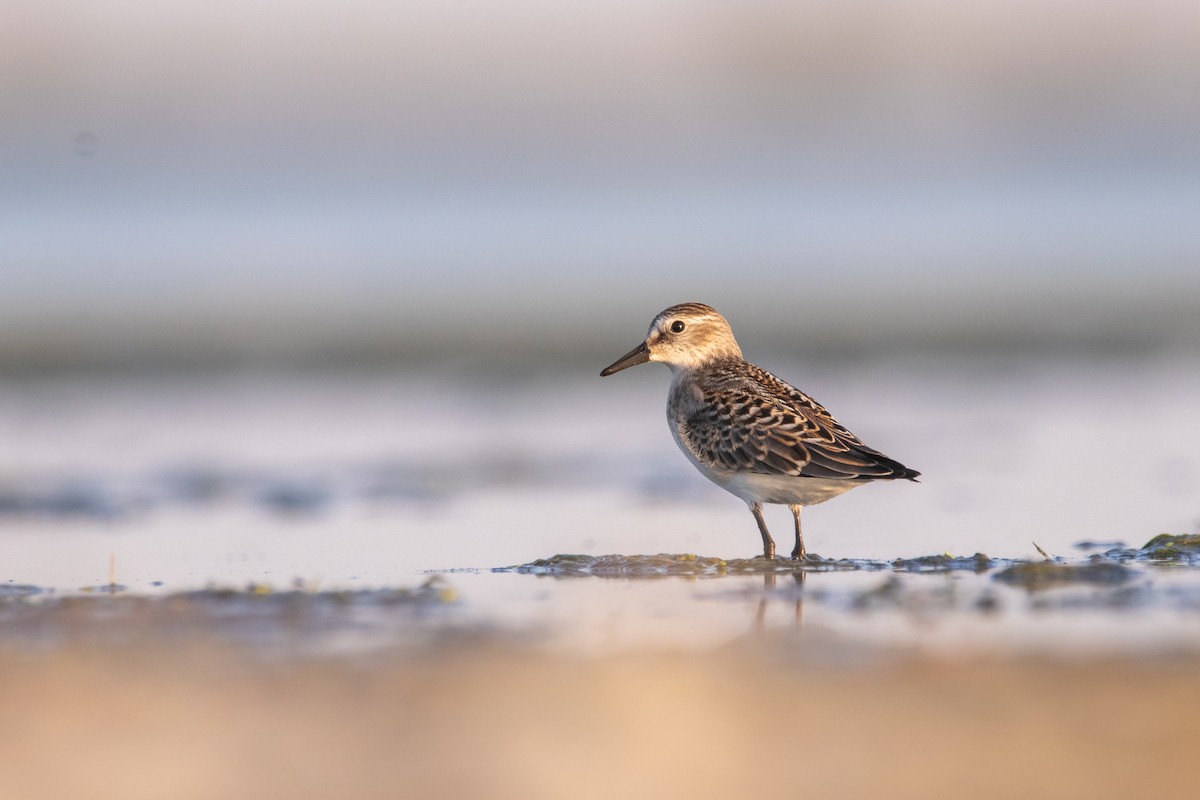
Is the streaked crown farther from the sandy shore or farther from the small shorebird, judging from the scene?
the sandy shore

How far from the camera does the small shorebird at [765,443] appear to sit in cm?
891

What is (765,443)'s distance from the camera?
9047mm

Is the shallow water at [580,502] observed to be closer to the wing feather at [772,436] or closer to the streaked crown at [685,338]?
the wing feather at [772,436]

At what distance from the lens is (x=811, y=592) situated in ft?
25.1

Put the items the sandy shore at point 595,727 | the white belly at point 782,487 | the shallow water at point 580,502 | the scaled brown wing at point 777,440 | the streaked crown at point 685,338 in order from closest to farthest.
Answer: the sandy shore at point 595,727, the shallow water at point 580,502, the scaled brown wing at point 777,440, the white belly at point 782,487, the streaked crown at point 685,338

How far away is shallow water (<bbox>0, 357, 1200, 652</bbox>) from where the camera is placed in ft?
23.3

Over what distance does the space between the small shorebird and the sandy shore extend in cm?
276

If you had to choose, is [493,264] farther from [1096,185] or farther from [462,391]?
[1096,185]

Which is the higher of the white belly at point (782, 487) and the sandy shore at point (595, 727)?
the white belly at point (782, 487)

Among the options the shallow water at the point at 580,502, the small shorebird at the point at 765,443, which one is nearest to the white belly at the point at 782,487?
the small shorebird at the point at 765,443

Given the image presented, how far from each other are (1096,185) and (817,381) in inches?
1729

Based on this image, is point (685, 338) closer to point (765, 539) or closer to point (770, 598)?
point (765, 539)

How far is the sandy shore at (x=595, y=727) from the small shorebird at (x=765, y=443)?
2.76 metres

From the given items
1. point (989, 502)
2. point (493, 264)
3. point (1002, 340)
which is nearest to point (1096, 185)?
point (493, 264)
